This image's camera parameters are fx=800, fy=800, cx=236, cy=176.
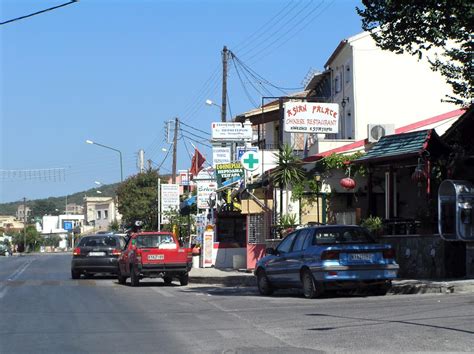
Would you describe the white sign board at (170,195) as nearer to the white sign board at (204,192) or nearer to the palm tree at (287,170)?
the white sign board at (204,192)

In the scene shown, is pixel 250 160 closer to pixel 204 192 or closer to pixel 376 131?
pixel 376 131

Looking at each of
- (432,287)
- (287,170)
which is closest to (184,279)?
(287,170)

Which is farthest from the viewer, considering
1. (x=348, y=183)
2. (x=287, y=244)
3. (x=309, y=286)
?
(x=348, y=183)

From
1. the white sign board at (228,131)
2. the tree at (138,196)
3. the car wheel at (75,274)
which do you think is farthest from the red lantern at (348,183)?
the tree at (138,196)

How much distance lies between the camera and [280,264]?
18453 mm

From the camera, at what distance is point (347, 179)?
83.9 feet

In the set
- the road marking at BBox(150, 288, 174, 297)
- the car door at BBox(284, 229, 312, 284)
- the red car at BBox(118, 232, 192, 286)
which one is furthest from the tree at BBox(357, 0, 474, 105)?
the red car at BBox(118, 232, 192, 286)

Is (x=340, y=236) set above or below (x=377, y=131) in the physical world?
below

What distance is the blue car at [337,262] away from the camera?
16.7 m

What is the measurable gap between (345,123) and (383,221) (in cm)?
2017

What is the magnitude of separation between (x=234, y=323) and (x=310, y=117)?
17.9 m

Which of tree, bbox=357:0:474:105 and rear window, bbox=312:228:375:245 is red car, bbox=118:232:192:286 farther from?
tree, bbox=357:0:474:105

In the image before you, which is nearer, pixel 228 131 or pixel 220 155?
Result: pixel 228 131

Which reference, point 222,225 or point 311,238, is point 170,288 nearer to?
point 311,238
